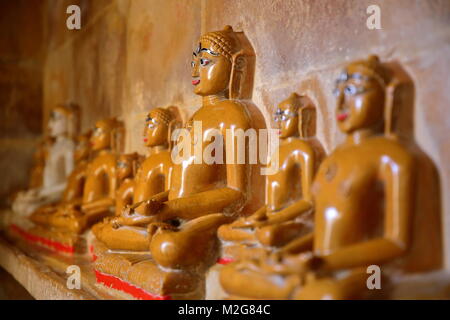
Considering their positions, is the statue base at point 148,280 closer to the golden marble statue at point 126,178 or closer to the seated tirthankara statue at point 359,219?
the seated tirthankara statue at point 359,219

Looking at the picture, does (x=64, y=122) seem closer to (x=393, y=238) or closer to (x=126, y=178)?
(x=126, y=178)

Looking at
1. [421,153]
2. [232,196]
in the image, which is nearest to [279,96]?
[232,196]

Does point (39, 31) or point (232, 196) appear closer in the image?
point (232, 196)

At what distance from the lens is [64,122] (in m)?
5.58

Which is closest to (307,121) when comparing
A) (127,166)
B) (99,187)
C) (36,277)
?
(127,166)

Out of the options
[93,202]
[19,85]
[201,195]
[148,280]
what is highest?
[19,85]

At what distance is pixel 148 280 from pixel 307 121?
1.13 metres

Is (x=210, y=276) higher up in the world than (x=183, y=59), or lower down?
lower down

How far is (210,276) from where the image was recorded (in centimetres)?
240

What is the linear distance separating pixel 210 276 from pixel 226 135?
787 mm

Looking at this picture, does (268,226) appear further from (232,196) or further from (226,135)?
(226,135)

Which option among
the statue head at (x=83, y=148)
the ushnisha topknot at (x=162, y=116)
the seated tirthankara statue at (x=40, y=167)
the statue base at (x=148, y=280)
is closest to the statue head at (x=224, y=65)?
the ushnisha topknot at (x=162, y=116)

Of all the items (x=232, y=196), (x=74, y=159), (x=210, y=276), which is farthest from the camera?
(x=74, y=159)

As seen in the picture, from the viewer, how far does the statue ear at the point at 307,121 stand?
2.41 meters
